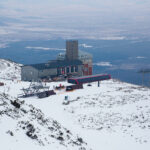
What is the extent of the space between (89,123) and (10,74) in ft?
153

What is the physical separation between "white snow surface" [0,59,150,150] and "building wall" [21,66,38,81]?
2011 cm

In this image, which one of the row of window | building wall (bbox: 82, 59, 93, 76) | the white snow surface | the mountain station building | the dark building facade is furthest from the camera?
building wall (bbox: 82, 59, 93, 76)

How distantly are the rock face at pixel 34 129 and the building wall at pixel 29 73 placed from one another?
36941 millimetres

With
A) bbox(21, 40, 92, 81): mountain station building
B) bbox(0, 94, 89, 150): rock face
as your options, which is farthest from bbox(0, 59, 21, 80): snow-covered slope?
bbox(0, 94, 89, 150): rock face

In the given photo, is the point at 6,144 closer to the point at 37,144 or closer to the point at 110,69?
the point at 37,144

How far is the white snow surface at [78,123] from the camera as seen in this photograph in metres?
15.9

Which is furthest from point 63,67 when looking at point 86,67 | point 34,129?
point 34,129

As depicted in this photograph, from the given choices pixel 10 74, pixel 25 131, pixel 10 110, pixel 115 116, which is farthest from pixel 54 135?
pixel 10 74

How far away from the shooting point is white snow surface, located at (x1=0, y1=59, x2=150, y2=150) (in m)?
15.9

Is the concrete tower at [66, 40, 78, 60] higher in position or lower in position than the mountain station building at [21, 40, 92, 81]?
higher

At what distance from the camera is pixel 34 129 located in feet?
55.2

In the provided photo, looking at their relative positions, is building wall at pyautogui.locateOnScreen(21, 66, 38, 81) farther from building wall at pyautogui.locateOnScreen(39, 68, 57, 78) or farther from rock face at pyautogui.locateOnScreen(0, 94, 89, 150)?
rock face at pyautogui.locateOnScreen(0, 94, 89, 150)

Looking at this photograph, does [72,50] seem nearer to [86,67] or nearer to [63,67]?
[86,67]

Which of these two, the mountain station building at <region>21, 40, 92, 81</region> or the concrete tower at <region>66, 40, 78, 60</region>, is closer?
the mountain station building at <region>21, 40, 92, 81</region>
